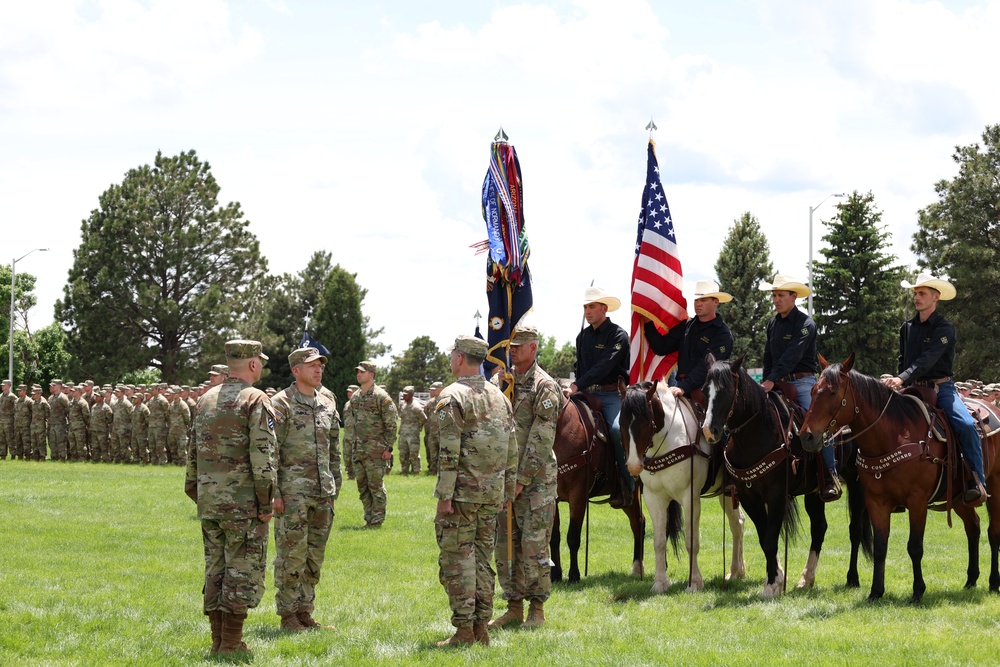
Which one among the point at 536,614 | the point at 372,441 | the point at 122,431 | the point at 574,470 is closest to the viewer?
the point at 536,614

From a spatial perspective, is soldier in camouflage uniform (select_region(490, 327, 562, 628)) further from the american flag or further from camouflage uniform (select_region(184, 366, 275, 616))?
the american flag

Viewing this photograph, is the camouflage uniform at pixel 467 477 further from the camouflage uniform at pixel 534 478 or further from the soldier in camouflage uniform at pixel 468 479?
the camouflage uniform at pixel 534 478

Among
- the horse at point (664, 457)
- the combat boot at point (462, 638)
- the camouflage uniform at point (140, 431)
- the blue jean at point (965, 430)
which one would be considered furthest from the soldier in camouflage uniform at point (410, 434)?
the combat boot at point (462, 638)

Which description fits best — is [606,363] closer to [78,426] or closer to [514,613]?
[514,613]

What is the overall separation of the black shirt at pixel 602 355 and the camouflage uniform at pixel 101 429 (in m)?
22.3

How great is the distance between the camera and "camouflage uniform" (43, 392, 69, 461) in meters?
31.2

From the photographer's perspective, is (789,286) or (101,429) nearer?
(789,286)

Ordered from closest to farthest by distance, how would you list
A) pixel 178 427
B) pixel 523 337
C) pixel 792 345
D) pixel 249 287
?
pixel 523 337 → pixel 792 345 → pixel 178 427 → pixel 249 287

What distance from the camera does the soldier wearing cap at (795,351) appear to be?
11016 mm

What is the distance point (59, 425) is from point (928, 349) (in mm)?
27211

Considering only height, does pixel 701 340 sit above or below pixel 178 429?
above

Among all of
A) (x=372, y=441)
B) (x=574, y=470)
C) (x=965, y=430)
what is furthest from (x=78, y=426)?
(x=965, y=430)

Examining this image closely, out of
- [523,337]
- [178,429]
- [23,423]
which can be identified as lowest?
[178,429]

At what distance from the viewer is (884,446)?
1016cm
